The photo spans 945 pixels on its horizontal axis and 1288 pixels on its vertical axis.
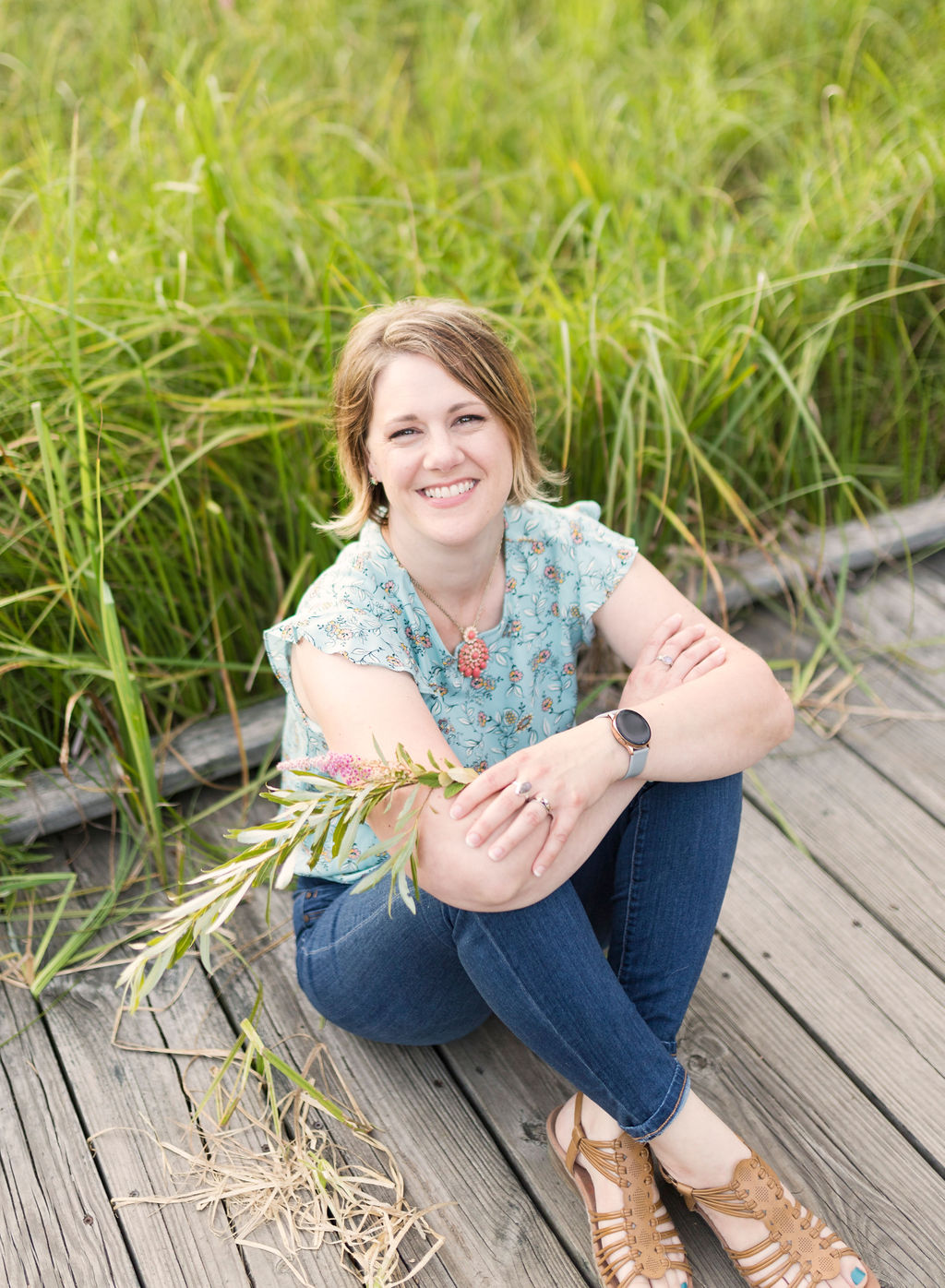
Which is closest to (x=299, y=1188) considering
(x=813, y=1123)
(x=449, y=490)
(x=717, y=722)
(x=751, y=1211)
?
(x=751, y=1211)

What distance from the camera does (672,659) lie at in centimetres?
147

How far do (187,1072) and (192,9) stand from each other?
3523mm

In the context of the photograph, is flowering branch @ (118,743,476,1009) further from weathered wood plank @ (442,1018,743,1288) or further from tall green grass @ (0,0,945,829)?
tall green grass @ (0,0,945,829)

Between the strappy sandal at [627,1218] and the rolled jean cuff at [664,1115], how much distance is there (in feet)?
0.16

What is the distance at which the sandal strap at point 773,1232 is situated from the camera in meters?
1.32

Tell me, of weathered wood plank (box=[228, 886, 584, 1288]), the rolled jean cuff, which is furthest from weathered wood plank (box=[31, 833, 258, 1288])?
the rolled jean cuff

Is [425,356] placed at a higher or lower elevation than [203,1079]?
higher

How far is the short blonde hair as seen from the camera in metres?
1.37

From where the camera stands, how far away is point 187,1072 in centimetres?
158

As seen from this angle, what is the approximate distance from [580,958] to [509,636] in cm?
48

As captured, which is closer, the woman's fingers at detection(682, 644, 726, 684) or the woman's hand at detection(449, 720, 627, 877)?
the woman's hand at detection(449, 720, 627, 877)

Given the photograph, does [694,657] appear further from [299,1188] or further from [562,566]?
[299,1188]

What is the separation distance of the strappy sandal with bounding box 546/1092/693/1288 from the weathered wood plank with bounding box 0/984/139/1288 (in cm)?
58

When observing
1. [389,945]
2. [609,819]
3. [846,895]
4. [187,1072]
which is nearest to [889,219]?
[846,895]
